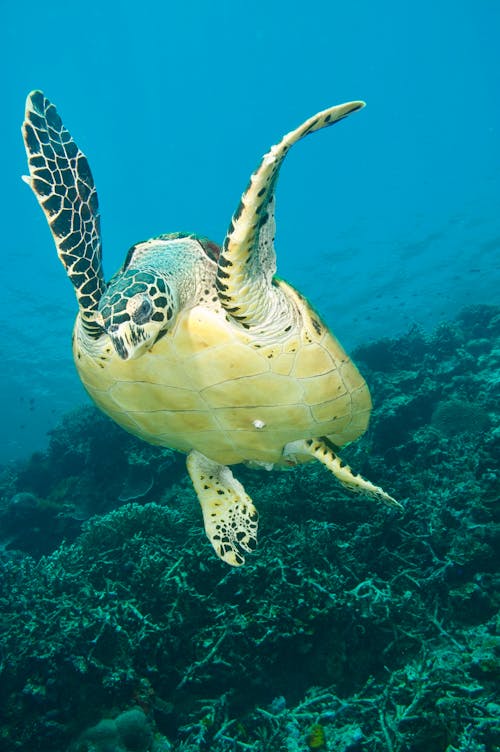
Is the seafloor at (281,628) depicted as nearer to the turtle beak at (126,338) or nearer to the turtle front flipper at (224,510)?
the turtle front flipper at (224,510)

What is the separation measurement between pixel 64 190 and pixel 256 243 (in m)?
1.51

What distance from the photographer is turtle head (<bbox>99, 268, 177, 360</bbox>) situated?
6.77 feet

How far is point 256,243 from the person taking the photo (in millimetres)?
2293

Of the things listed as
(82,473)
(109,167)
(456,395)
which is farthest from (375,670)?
(109,167)

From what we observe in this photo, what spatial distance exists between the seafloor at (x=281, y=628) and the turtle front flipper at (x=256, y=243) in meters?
2.16

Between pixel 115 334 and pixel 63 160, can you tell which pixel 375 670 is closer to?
pixel 115 334

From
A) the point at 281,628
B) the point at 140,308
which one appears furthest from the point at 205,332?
the point at 281,628

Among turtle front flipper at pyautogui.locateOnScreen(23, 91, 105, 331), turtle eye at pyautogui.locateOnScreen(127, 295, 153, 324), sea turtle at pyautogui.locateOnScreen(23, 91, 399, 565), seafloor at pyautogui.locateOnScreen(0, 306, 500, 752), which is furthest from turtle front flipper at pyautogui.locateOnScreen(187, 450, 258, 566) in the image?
turtle eye at pyautogui.locateOnScreen(127, 295, 153, 324)

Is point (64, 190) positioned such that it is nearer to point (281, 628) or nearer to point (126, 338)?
point (126, 338)

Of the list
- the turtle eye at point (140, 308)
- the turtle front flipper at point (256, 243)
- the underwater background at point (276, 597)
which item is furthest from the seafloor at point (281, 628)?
the turtle eye at point (140, 308)

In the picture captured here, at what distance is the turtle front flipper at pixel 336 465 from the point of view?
3.27m

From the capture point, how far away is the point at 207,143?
70.9 m

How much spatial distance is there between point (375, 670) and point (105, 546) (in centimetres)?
301

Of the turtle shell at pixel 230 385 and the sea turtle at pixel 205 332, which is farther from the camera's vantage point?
the turtle shell at pixel 230 385
